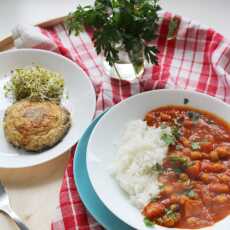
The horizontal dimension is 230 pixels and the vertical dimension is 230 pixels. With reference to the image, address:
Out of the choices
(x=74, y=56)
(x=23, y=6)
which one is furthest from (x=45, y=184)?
(x=23, y=6)

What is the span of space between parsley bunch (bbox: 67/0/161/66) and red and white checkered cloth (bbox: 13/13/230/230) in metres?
0.35

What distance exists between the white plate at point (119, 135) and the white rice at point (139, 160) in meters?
0.06

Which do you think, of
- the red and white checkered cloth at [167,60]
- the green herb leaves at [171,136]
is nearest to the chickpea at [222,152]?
the green herb leaves at [171,136]

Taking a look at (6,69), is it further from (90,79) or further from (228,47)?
(228,47)

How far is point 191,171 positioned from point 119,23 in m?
1.07

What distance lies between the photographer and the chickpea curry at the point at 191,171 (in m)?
2.58

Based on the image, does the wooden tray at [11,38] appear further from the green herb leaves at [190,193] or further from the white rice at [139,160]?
the green herb leaves at [190,193]

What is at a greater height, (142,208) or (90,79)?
(90,79)

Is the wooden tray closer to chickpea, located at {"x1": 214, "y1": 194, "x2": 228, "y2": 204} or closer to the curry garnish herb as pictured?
the curry garnish herb

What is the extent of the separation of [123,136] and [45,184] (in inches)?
24.1

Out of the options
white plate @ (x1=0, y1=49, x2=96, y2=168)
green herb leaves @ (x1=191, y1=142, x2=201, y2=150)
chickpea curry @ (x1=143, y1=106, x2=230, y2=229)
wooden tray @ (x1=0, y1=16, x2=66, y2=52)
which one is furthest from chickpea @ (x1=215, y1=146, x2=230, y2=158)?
wooden tray @ (x1=0, y1=16, x2=66, y2=52)

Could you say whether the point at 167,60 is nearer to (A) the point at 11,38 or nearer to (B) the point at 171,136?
(B) the point at 171,136

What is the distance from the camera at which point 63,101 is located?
11.5 ft

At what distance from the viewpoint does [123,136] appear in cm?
307
